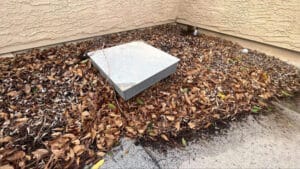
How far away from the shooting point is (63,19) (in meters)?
2.37

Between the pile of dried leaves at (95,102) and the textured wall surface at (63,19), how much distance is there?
0.16m

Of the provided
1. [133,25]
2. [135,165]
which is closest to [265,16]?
[133,25]

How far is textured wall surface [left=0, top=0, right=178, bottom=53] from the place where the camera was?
2.04 meters

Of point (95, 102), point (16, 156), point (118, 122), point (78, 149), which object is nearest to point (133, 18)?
point (95, 102)

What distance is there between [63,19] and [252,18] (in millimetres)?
2744

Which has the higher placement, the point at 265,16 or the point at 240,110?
the point at 265,16

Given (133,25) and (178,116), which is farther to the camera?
(133,25)

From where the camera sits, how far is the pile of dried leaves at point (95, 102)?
4.39 feet

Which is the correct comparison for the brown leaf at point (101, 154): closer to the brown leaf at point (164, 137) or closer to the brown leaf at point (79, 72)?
the brown leaf at point (164, 137)

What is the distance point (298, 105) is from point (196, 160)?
4.78ft

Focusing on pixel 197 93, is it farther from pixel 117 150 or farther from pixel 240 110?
pixel 117 150

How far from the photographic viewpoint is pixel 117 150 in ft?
4.56

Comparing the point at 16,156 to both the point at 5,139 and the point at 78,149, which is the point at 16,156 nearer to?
the point at 5,139

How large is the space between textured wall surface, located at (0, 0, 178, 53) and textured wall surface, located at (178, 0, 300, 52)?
0.78m
